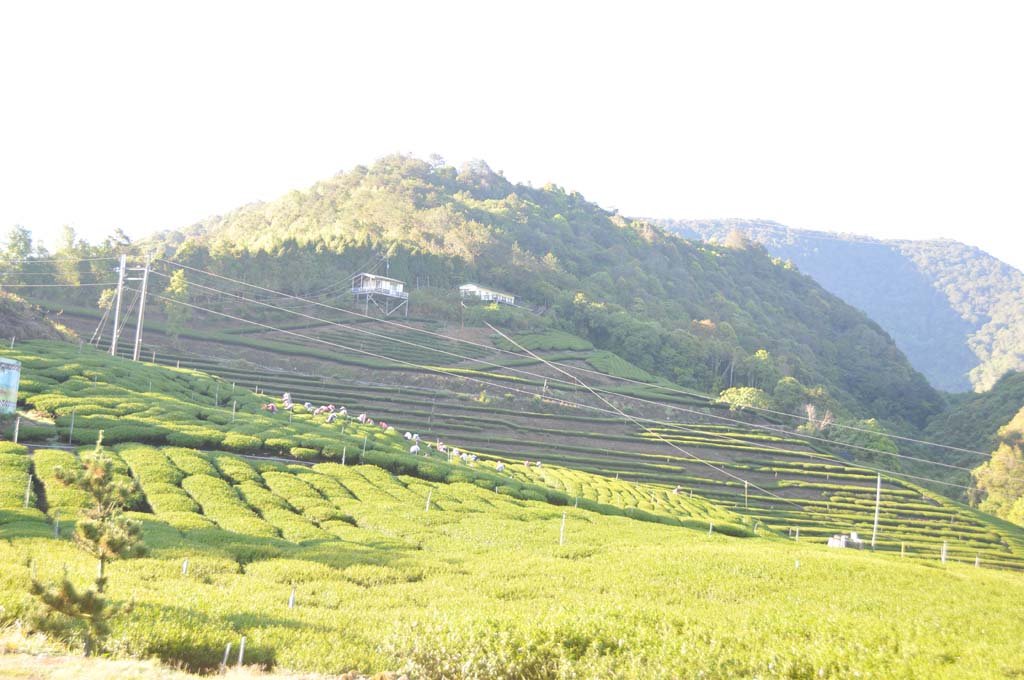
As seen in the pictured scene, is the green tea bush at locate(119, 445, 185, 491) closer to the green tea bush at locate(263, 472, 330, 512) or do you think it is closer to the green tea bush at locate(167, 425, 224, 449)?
the green tea bush at locate(167, 425, 224, 449)

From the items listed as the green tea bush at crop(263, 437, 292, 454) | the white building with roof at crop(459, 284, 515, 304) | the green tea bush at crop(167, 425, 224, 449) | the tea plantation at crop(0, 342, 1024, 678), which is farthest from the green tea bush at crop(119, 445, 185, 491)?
the white building with roof at crop(459, 284, 515, 304)

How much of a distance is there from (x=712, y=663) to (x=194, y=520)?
1564 centimetres

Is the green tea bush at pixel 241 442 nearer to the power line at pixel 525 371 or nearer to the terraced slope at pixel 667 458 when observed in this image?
the terraced slope at pixel 667 458

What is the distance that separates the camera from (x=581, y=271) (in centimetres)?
13438

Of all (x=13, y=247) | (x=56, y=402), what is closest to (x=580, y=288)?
(x=13, y=247)

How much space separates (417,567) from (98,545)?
27.7ft

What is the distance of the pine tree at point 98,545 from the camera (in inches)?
294

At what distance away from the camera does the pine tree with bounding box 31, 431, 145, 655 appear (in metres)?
7.46

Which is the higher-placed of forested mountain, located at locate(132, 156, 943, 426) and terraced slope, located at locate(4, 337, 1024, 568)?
forested mountain, located at locate(132, 156, 943, 426)

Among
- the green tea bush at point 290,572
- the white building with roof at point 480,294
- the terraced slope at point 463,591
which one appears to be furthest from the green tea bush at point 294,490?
the white building with roof at point 480,294

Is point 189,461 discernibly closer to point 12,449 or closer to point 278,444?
point 278,444

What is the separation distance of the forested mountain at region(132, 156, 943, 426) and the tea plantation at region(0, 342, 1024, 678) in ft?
162

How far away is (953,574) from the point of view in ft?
70.3

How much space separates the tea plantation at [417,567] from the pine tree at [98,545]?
329mm
